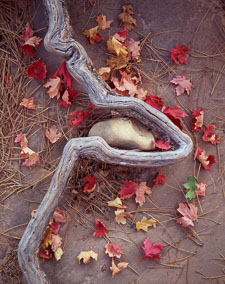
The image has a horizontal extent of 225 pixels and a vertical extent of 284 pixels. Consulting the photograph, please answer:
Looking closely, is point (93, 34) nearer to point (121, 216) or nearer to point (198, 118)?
point (198, 118)

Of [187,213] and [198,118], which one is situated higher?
[198,118]

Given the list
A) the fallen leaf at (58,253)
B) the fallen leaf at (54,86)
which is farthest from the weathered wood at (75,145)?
the fallen leaf at (54,86)

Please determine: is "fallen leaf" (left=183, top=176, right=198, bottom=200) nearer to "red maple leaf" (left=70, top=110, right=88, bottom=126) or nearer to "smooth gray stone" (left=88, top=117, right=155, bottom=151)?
"smooth gray stone" (left=88, top=117, right=155, bottom=151)

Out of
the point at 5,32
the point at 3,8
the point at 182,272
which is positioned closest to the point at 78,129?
the point at 5,32

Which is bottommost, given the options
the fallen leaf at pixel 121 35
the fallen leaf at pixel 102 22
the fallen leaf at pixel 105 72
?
the fallen leaf at pixel 105 72

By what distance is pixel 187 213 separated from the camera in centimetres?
287

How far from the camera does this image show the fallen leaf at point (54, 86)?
9.22ft

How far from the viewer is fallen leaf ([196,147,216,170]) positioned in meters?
2.87

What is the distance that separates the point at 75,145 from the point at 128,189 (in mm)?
666

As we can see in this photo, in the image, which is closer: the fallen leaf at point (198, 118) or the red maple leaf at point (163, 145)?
the red maple leaf at point (163, 145)

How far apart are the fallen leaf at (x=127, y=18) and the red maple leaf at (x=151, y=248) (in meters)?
1.88

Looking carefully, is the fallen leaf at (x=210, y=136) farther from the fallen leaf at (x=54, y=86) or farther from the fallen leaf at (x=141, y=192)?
the fallen leaf at (x=54, y=86)

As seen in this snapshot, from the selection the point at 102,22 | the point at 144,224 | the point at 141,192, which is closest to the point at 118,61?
the point at 102,22

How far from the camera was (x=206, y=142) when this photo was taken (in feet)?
9.65
